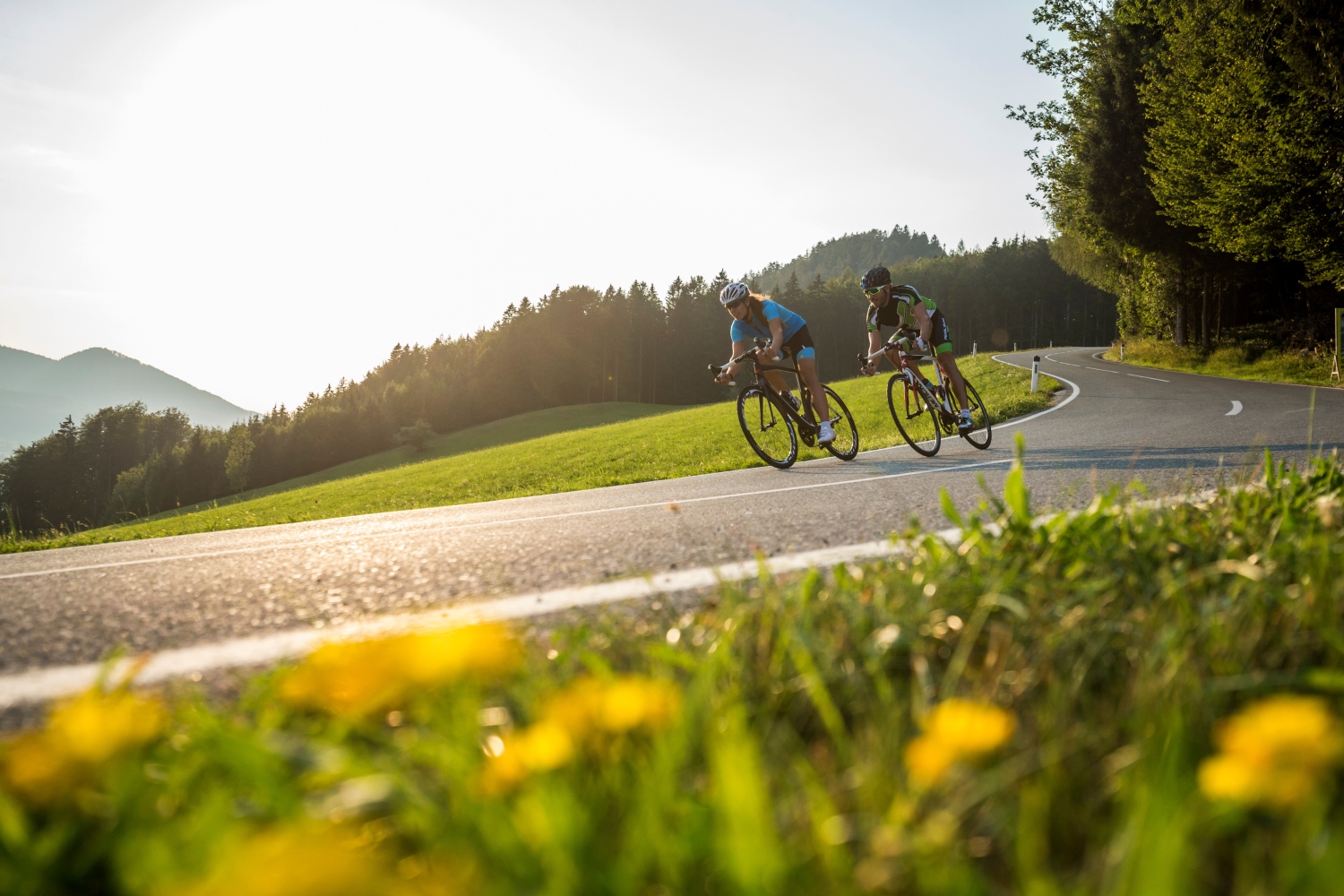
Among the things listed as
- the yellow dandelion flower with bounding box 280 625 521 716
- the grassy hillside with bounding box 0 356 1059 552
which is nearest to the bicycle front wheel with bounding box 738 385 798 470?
the grassy hillside with bounding box 0 356 1059 552

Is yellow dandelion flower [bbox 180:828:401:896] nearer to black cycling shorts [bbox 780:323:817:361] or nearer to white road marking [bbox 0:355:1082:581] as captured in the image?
white road marking [bbox 0:355:1082:581]

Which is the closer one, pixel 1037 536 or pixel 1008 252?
pixel 1037 536

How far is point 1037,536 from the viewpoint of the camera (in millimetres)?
2215

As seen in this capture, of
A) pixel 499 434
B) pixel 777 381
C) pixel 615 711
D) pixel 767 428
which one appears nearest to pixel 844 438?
pixel 767 428

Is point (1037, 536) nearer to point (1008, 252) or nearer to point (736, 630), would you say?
point (736, 630)

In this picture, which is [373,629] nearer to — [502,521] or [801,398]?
[502,521]

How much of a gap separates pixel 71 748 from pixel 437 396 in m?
82.8

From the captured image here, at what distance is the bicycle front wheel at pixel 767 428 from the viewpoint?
344 inches

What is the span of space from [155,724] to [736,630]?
108cm

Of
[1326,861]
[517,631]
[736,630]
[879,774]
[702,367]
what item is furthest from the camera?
[702,367]

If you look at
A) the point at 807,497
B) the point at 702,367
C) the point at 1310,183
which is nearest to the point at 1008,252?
the point at 702,367

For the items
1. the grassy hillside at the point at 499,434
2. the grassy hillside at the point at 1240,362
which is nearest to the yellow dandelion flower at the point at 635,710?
the grassy hillside at the point at 1240,362

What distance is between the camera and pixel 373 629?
242 cm

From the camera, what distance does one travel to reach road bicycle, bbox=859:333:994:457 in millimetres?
8945
